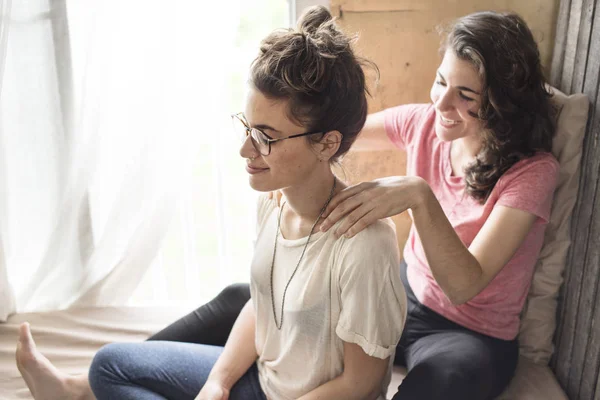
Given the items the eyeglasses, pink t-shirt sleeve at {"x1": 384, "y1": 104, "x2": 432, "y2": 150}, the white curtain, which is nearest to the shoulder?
the eyeglasses

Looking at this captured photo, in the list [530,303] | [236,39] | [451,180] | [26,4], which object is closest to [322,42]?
[451,180]

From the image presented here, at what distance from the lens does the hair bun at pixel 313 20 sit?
1165 millimetres

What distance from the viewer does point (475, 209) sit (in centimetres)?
150

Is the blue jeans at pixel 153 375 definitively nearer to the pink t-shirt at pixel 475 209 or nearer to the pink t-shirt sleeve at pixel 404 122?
the pink t-shirt at pixel 475 209

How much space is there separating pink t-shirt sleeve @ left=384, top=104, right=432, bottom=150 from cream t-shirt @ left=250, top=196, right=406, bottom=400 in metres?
0.52

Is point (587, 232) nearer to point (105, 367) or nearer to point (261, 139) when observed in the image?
point (261, 139)

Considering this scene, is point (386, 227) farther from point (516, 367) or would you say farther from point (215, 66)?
point (215, 66)

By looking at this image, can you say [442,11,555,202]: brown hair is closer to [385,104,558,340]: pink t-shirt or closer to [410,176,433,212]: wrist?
[385,104,558,340]: pink t-shirt

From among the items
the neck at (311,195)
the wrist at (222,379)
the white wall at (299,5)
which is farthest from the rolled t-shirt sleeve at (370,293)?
the white wall at (299,5)

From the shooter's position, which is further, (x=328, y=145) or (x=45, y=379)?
(x=45, y=379)

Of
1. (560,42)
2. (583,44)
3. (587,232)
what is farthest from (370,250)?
(560,42)

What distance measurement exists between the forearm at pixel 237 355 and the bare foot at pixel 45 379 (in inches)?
16.9

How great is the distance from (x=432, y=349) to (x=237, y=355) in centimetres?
46

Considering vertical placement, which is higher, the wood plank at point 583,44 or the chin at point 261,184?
the wood plank at point 583,44
